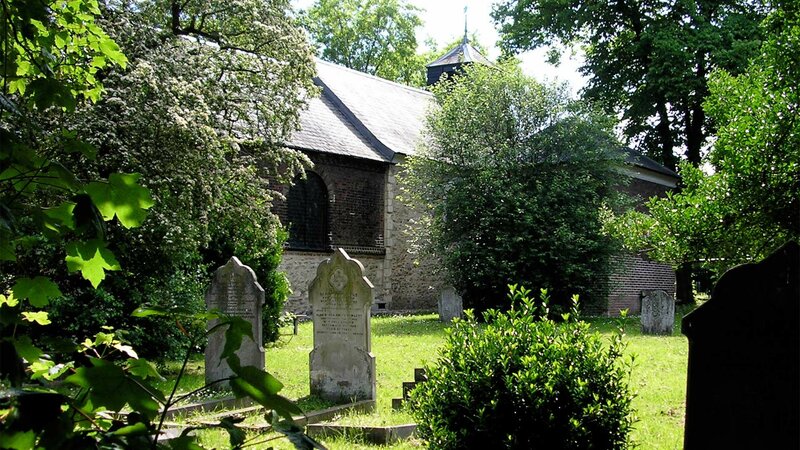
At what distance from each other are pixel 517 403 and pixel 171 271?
344 inches

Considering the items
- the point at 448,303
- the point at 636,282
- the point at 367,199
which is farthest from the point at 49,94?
the point at 636,282

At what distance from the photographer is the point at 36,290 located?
171 cm

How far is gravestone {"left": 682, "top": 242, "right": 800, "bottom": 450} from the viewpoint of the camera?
9.93 feet

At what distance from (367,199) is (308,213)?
2604mm

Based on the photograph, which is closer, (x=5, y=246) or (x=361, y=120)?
(x=5, y=246)

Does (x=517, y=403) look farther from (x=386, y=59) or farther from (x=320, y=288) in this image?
(x=386, y=59)

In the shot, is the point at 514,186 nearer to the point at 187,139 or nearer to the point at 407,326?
the point at 407,326

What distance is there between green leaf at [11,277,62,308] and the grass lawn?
4349 millimetres

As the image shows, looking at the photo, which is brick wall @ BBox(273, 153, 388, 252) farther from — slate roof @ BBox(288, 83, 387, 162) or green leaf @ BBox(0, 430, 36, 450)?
green leaf @ BBox(0, 430, 36, 450)

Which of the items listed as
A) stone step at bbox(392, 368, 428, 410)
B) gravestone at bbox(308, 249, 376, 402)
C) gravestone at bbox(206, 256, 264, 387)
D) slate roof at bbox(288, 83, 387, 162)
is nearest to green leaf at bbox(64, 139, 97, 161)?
stone step at bbox(392, 368, 428, 410)

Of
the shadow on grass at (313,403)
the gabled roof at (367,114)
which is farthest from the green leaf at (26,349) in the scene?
the gabled roof at (367,114)

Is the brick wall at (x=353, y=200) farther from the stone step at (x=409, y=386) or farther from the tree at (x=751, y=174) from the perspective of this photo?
the stone step at (x=409, y=386)

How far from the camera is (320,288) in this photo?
942 cm

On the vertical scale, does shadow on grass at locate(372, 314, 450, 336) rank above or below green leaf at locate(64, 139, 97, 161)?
below
